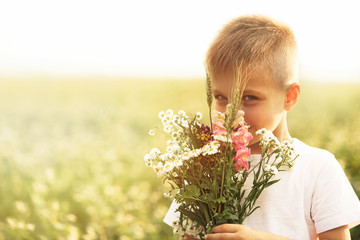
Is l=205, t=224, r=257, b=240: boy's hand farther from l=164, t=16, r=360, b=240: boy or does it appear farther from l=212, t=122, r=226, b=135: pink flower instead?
l=212, t=122, r=226, b=135: pink flower

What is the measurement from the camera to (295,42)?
177 centimetres

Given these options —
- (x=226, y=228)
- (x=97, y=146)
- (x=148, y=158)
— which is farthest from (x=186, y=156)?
(x=97, y=146)

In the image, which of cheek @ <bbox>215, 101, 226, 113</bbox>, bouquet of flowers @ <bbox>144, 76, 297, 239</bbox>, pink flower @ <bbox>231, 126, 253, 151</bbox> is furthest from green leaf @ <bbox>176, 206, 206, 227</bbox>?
cheek @ <bbox>215, 101, 226, 113</bbox>

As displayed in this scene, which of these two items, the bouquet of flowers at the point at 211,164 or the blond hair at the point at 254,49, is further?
the blond hair at the point at 254,49

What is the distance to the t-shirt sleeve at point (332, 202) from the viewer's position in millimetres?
1487

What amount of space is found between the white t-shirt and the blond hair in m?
0.32

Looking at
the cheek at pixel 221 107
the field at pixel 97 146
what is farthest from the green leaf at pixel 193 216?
the field at pixel 97 146

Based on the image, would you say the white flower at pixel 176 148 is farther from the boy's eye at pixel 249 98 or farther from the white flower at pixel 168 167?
the boy's eye at pixel 249 98

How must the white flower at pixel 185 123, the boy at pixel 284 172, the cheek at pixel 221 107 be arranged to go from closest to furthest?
the white flower at pixel 185 123, the boy at pixel 284 172, the cheek at pixel 221 107

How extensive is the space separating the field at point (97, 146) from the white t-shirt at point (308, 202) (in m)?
1.42

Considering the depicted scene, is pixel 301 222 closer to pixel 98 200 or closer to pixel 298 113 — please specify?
pixel 98 200

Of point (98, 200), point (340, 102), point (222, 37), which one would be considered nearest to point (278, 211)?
point (222, 37)

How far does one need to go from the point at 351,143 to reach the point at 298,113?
86cm

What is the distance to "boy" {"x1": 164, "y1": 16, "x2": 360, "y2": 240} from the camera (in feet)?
4.95
